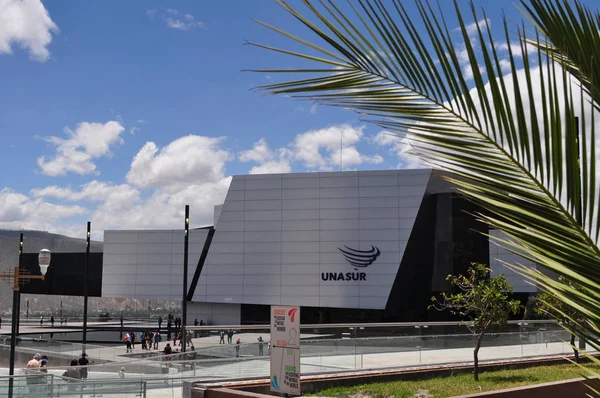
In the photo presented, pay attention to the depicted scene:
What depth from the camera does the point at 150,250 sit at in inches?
2746

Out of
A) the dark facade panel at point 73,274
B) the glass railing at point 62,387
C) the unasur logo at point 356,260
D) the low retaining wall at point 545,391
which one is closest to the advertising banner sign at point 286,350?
the low retaining wall at point 545,391

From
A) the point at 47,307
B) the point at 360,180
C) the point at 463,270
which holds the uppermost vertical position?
the point at 360,180

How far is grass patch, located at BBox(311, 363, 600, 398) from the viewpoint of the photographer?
16359mm

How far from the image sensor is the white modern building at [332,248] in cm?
5853

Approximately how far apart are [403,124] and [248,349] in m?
19.9

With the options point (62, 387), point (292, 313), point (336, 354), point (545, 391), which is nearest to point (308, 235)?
point (336, 354)

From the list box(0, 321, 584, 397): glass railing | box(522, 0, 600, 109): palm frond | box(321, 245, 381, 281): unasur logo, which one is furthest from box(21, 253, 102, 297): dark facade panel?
box(522, 0, 600, 109): palm frond

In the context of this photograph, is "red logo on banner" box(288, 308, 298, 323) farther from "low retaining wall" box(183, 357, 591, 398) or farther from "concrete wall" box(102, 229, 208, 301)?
"concrete wall" box(102, 229, 208, 301)

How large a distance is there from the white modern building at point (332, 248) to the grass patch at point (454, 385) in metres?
36.4

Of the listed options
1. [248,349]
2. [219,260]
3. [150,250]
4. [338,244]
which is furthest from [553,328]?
[150,250]

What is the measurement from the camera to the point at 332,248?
60781 millimetres

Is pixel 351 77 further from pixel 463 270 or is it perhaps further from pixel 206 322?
pixel 206 322

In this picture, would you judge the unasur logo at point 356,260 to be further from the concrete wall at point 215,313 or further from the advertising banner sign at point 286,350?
the advertising banner sign at point 286,350

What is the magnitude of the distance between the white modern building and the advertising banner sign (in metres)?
44.7
